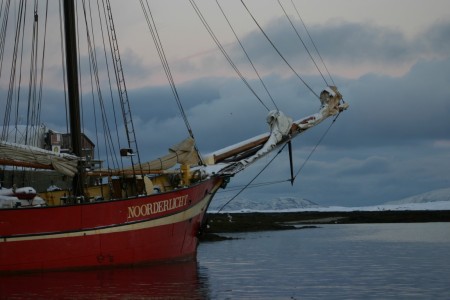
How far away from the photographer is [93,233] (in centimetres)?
2602

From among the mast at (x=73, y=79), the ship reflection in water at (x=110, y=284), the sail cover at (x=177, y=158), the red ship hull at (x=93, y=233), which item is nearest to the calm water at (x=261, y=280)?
the ship reflection in water at (x=110, y=284)

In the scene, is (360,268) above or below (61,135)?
below

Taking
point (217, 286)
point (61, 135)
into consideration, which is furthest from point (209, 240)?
point (217, 286)

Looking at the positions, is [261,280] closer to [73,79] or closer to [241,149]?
[241,149]

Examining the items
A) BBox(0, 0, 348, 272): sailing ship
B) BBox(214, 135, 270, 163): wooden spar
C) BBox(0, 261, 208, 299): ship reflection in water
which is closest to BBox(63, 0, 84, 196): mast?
BBox(0, 0, 348, 272): sailing ship

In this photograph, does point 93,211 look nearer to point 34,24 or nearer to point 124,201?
point 124,201

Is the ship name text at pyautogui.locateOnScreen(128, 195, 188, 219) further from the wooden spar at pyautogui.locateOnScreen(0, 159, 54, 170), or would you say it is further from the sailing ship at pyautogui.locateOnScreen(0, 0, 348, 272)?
the wooden spar at pyautogui.locateOnScreen(0, 159, 54, 170)

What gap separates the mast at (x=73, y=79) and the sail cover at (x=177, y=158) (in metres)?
2.56

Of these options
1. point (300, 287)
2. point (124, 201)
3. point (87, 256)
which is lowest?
point (300, 287)

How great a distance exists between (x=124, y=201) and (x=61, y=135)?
1203 inches

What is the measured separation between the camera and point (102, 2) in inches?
1256

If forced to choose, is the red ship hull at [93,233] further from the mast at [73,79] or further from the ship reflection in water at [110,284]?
the mast at [73,79]

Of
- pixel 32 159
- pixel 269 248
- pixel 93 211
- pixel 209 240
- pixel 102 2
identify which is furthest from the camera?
pixel 209 240

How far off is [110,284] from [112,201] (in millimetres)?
3608
